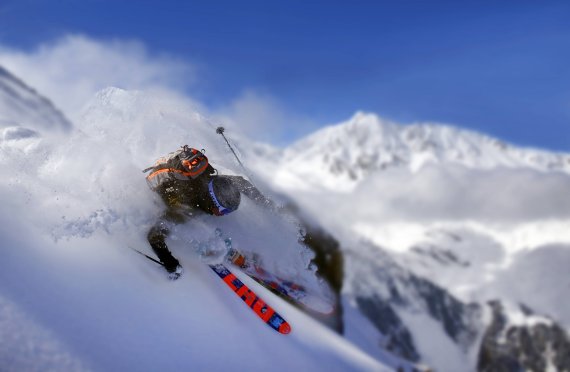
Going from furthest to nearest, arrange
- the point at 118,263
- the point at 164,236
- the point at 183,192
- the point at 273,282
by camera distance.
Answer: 1. the point at 273,282
2. the point at 183,192
3. the point at 164,236
4. the point at 118,263

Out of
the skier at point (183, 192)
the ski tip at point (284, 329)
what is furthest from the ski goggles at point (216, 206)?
the ski tip at point (284, 329)

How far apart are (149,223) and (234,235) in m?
2.82

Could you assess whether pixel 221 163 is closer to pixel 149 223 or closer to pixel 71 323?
pixel 149 223

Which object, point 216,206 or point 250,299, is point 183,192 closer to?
point 216,206

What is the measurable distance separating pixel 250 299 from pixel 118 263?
3.68 m

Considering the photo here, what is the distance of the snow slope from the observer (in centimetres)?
701

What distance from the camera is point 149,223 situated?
10227 mm

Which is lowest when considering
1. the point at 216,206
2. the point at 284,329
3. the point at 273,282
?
the point at 284,329

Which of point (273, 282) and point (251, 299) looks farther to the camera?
point (273, 282)

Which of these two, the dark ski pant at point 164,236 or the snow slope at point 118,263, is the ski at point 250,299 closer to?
the snow slope at point 118,263

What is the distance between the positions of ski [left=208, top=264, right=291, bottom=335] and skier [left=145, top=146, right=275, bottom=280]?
1576 mm

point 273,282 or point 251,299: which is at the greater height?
point 273,282

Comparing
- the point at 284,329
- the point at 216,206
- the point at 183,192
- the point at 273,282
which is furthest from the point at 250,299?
the point at 183,192

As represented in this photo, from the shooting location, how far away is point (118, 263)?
357 inches
